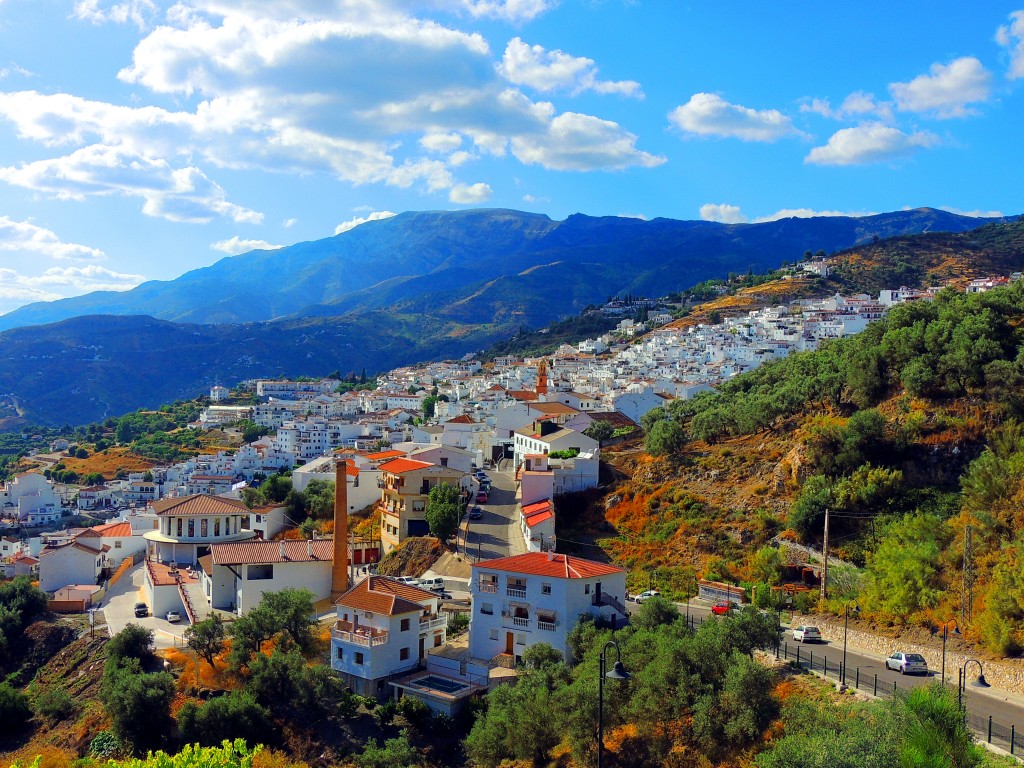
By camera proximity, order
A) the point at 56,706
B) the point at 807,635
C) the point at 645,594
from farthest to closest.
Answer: the point at 56,706, the point at 645,594, the point at 807,635

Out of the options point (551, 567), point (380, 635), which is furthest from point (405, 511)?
point (551, 567)

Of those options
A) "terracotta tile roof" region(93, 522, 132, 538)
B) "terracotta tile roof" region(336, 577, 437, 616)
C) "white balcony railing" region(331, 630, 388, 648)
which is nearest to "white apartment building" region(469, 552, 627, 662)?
"terracotta tile roof" region(336, 577, 437, 616)

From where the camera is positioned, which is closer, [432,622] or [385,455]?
[432,622]

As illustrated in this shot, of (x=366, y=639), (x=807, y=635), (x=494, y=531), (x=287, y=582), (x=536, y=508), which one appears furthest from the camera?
(x=494, y=531)

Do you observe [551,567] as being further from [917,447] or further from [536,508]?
[917,447]

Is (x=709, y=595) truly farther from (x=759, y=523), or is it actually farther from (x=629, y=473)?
(x=629, y=473)

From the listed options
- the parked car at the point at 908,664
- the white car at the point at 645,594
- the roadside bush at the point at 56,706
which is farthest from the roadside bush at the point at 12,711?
the parked car at the point at 908,664

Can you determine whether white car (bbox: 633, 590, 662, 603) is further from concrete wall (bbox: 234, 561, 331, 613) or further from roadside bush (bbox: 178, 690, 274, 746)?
concrete wall (bbox: 234, 561, 331, 613)
